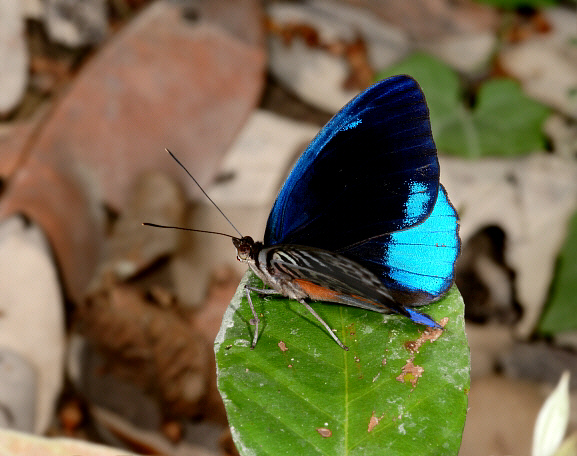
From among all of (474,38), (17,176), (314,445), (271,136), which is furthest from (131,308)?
(474,38)

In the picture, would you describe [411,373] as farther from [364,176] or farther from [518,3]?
[518,3]

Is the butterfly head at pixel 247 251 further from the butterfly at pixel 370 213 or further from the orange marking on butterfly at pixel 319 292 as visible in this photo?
the orange marking on butterfly at pixel 319 292

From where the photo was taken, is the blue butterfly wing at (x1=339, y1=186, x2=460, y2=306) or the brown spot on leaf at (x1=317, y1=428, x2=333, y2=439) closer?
the brown spot on leaf at (x1=317, y1=428, x2=333, y2=439)

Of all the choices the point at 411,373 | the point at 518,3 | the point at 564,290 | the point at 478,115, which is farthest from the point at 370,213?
the point at 518,3

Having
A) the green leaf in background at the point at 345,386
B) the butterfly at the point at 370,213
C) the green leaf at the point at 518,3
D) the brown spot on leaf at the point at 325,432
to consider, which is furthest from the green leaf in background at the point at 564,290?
the brown spot on leaf at the point at 325,432

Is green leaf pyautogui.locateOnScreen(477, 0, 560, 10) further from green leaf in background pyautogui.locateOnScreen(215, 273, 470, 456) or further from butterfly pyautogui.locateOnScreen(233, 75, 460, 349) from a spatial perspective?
green leaf in background pyautogui.locateOnScreen(215, 273, 470, 456)

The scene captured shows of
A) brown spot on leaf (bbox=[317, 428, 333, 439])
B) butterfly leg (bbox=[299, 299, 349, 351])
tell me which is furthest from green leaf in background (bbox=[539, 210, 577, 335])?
brown spot on leaf (bbox=[317, 428, 333, 439])
